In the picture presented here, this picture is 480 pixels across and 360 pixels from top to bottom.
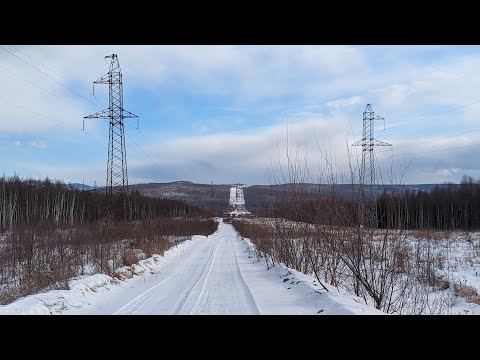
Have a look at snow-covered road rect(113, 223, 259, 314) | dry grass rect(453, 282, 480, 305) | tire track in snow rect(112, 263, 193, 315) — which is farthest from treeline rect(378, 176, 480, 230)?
tire track in snow rect(112, 263, 193, 315)

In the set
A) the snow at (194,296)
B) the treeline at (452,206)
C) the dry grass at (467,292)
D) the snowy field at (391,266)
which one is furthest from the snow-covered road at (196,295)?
the treeline at (452,206)

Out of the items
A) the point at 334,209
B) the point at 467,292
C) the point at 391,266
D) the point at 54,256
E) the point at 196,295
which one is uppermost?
the point at 334,209

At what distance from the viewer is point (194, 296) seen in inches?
452

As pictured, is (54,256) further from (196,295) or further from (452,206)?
(452,206)

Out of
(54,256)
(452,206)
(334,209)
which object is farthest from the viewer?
(452,206)

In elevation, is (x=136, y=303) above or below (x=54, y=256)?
below

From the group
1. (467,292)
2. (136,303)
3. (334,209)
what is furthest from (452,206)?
(136,303)

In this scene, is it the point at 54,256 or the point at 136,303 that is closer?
the point at 136,303

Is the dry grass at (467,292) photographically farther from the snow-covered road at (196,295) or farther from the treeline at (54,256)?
the treeline at (54,256)

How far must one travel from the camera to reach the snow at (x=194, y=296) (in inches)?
350
